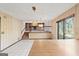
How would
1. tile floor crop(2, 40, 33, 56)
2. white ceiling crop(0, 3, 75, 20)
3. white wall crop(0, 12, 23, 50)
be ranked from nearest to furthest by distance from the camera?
1. white ceiling crop(0, 3, 75, 20)
2. tile floor crop(2, 40, 33, 56)
3. white wall crop(0, 12, 23, 50)

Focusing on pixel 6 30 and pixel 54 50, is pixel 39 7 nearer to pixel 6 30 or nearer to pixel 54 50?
pixel 6 30

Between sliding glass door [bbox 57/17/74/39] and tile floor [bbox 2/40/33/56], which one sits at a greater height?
sliding glass door [bbox 57/17/74/39]

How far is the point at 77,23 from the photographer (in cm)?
386

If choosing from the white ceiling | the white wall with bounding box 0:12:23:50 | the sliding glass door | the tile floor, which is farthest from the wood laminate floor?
the white wall with bounding box 0:12:23:50

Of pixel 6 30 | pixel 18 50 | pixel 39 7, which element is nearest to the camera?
pixel 39 7

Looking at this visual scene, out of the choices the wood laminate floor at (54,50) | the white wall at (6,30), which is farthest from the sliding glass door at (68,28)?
the white wall at (6,30)

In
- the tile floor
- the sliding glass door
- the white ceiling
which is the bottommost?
the tile floor

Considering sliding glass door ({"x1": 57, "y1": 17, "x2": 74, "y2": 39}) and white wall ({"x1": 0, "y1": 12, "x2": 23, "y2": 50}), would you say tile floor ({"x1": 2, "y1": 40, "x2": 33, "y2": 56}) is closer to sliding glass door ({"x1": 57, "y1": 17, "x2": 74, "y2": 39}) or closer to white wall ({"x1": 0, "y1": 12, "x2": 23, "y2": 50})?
white wall ({"x1": 0, "y1": 12, "x2": 23, "y2": 50})

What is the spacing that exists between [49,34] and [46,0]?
9.62 metres

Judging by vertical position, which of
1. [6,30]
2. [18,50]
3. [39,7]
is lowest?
[18,50]

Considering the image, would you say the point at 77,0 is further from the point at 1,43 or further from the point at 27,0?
the point at 1,43

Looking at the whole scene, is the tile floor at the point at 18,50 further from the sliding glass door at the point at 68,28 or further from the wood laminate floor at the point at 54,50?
the wood laminate floor at the point at 54,50

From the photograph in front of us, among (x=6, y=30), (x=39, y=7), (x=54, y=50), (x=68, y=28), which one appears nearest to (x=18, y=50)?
(x=6, y=30)

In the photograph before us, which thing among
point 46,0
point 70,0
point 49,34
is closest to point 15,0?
point 46,0
